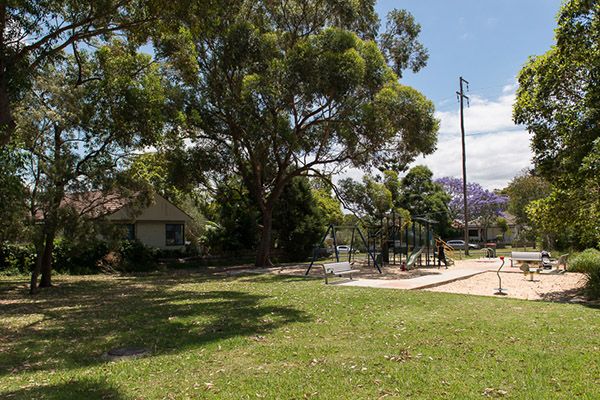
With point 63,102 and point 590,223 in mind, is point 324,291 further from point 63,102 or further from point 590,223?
point 63,102

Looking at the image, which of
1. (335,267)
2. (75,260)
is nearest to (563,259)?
(335,267)

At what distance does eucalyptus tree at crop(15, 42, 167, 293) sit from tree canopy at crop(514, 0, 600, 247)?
495 inches

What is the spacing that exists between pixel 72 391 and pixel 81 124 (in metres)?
12.7

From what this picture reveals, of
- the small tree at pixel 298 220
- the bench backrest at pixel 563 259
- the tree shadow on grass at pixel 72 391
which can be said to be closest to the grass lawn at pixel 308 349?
the tree shadow on grass at pixel 72 391

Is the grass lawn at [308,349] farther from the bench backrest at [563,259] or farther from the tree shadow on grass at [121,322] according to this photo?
the bench backrest at [563,259]

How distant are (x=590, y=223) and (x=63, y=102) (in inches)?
667

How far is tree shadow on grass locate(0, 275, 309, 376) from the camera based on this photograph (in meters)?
6.72

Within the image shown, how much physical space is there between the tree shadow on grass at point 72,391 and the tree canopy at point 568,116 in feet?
38.6

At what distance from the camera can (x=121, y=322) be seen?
8.95 meters

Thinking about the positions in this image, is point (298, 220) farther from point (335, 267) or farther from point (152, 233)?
point (335, 267)

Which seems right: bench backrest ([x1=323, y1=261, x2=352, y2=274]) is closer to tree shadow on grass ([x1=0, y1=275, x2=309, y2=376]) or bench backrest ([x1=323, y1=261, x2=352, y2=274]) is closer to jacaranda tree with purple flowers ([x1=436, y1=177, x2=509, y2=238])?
tree shadow on grass ([x1=0, y1=275, x2=309, y2=376])

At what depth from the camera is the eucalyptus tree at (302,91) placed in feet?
66.2

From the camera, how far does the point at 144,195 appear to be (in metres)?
17.3

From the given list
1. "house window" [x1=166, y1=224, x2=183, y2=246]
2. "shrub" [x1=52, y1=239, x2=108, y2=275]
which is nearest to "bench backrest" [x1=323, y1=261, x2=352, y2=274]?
"shrub" [x1=52, y1=239, x2=108, y2=275]
